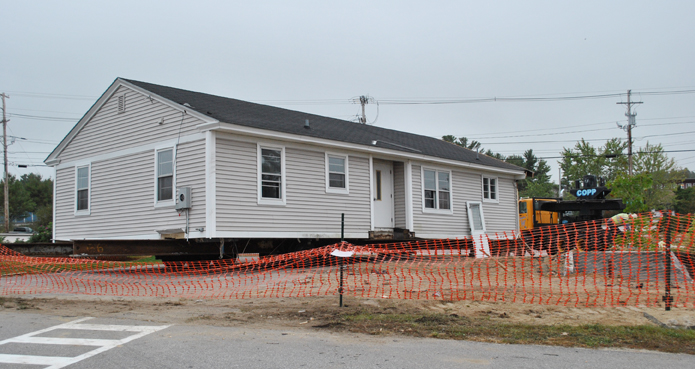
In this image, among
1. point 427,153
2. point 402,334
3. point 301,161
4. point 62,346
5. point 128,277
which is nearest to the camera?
point 62,346

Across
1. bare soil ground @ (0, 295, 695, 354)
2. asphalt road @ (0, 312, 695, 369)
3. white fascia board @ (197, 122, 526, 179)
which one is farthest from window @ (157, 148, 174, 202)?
asphalt road @ (0, 312, 695, 369)

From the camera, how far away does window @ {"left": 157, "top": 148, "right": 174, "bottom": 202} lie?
14802mm

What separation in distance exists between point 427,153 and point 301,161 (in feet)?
18.5

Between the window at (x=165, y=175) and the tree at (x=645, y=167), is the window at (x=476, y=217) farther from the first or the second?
the tree at (x=645, y=167)

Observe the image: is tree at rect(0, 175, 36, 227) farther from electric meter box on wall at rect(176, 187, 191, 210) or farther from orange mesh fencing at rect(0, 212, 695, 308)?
electric meter box on wall at rect(176, 187, 191, 210)

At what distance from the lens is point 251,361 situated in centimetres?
547

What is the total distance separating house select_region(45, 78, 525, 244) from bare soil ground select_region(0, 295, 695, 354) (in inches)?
→ 195

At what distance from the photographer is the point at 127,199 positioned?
52.1 ft

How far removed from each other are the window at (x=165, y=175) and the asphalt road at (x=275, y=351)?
7.92 meters

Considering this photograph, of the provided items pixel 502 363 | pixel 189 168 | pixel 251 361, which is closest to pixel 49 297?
pixel 189 168

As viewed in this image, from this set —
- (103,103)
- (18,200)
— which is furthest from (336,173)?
(18,200)

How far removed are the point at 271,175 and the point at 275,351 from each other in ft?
31.0

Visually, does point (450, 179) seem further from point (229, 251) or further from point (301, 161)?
point (229, 251)

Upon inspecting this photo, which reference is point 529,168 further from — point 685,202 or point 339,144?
point 339,144
